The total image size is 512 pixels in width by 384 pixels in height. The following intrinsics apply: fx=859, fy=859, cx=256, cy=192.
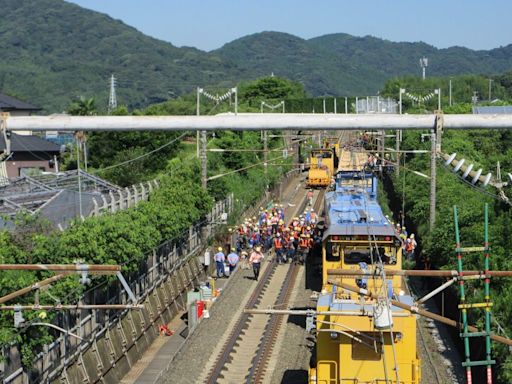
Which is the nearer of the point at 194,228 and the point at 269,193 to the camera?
the point at 194,228

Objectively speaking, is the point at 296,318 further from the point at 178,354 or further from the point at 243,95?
the point at 243,95

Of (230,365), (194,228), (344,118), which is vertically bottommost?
(230,365)

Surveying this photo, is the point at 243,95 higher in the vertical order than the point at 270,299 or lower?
higher

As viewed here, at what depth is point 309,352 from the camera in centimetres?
2509

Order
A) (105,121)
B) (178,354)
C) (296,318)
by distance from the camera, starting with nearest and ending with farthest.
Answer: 1. (105,121)
2. (178,354)
3. (296,318)

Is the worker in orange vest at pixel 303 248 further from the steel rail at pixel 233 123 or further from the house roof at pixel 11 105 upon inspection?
the house roof at pixel 11 105

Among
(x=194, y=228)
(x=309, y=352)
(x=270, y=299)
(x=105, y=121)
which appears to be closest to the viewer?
(x=105, y=121)

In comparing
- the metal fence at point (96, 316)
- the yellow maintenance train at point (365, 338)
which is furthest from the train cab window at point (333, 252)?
the metal fence at point (96, 316)

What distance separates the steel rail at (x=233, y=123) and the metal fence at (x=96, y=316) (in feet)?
23.3

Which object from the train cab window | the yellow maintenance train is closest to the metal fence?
the yellow maintenance train

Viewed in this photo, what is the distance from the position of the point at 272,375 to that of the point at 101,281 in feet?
17.7

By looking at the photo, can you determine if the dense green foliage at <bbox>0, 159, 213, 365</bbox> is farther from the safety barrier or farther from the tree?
the tree

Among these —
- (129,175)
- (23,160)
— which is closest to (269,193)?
(129,175)

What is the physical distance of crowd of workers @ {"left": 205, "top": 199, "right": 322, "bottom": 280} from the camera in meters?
36.7
